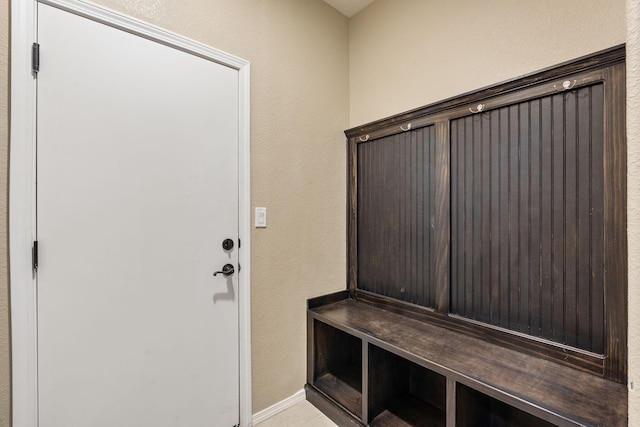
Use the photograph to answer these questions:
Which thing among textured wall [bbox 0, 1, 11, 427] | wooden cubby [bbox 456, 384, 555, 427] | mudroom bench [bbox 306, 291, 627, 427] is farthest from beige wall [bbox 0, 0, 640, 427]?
wooden cubby [bbox 456, 384, 555, 427]

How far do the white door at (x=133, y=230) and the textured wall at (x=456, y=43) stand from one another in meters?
1.05

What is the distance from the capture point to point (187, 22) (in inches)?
60.2

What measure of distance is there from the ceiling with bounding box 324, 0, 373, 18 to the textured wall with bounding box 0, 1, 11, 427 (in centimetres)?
186

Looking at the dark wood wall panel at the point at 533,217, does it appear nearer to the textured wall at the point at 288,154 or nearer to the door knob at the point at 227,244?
the textured wall at the point at 288,154

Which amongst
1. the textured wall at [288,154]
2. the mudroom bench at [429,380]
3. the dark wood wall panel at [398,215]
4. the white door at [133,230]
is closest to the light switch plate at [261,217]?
the textured wall at [288,154]

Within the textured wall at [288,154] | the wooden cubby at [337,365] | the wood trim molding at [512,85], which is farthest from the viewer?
the wooden cubby at [337,365]

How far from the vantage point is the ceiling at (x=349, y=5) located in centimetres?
216

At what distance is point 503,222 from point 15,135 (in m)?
2.16

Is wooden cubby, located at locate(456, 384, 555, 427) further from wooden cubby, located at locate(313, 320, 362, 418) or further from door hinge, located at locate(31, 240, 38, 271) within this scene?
door hinge, located at locate(31, 240, 38, 271)

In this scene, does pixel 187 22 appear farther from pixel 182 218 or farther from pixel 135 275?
pixel 135 275

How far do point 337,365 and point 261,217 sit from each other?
1247 millimetres

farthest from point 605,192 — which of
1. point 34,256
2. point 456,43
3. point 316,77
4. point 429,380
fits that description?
point 34,256

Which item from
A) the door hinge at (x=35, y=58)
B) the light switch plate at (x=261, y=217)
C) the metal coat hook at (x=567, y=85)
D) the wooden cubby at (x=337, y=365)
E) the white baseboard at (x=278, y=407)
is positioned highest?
the door hinge at (x=35, y=58)

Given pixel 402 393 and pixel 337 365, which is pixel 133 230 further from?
pixel 402 393
